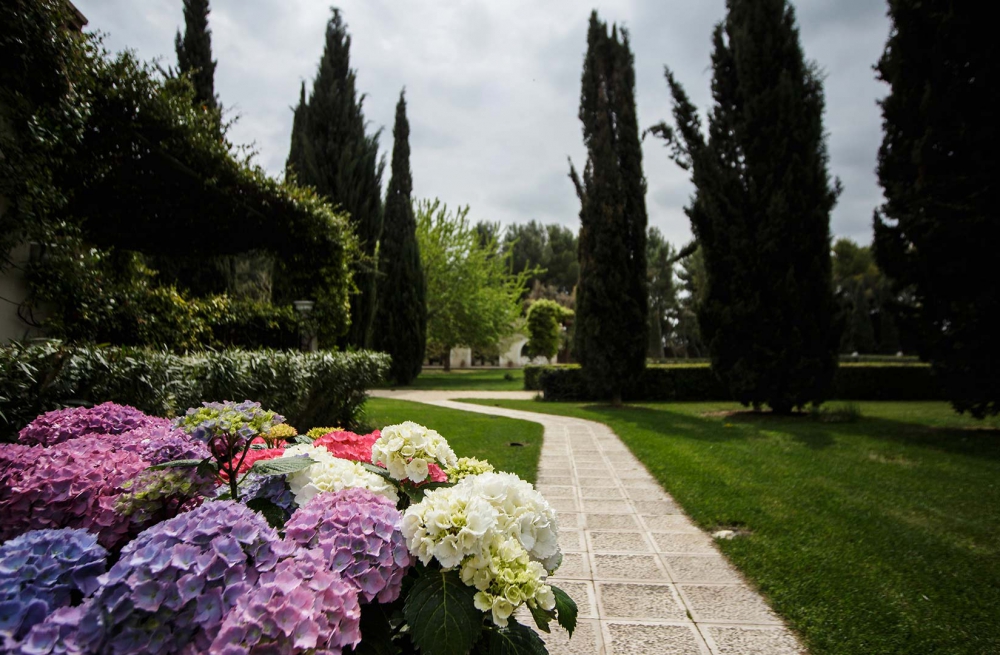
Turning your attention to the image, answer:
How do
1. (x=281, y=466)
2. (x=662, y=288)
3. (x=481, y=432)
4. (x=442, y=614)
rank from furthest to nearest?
(x=662, y=288)
(x=481, y=432)
(x=281, y=466)
(x=442, y=614)

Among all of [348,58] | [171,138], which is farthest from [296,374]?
[348,58]

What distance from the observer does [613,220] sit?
11828 millimetres

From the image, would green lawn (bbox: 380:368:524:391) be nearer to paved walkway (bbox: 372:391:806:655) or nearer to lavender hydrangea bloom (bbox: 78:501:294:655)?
paved walkway (bbox: 372:391:806:655)

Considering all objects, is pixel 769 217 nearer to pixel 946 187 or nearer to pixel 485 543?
pixel 946 187

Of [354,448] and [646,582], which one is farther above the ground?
[354,448]

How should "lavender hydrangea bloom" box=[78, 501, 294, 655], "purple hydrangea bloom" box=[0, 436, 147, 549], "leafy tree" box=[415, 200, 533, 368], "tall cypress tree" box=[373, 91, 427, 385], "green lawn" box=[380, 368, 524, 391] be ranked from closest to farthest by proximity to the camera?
"lavender hydrangea bloom" box=[78, 501, 294, 655]
"purple hydrangea bloom" box=[0, 436, 147, 549]
"green lawn" box=[380, 368, 524, 391]
"tall cypress tree" box=[373, 91, 427, 385]
"leafy tree" box=[415, 200, 533, 368]

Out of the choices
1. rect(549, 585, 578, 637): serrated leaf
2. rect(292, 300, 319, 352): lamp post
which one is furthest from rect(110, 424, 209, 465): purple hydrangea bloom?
rect(292, 300, 319, 352): lamp post

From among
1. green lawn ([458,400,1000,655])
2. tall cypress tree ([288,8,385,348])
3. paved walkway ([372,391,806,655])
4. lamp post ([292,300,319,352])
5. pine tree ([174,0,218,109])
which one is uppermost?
pine tree ([174,0,218,109])

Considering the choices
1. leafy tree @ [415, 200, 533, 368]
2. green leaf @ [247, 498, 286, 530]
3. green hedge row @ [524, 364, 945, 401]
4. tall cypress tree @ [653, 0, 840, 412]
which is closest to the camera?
green leaf @ [247, 498, 286, 530]

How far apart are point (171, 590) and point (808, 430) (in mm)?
9302

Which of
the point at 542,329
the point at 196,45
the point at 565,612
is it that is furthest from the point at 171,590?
the point at 542,329

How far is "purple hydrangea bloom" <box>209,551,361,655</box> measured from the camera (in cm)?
84

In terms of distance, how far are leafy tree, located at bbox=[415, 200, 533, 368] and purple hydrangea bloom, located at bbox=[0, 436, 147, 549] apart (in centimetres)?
2178

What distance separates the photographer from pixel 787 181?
30.9ft
